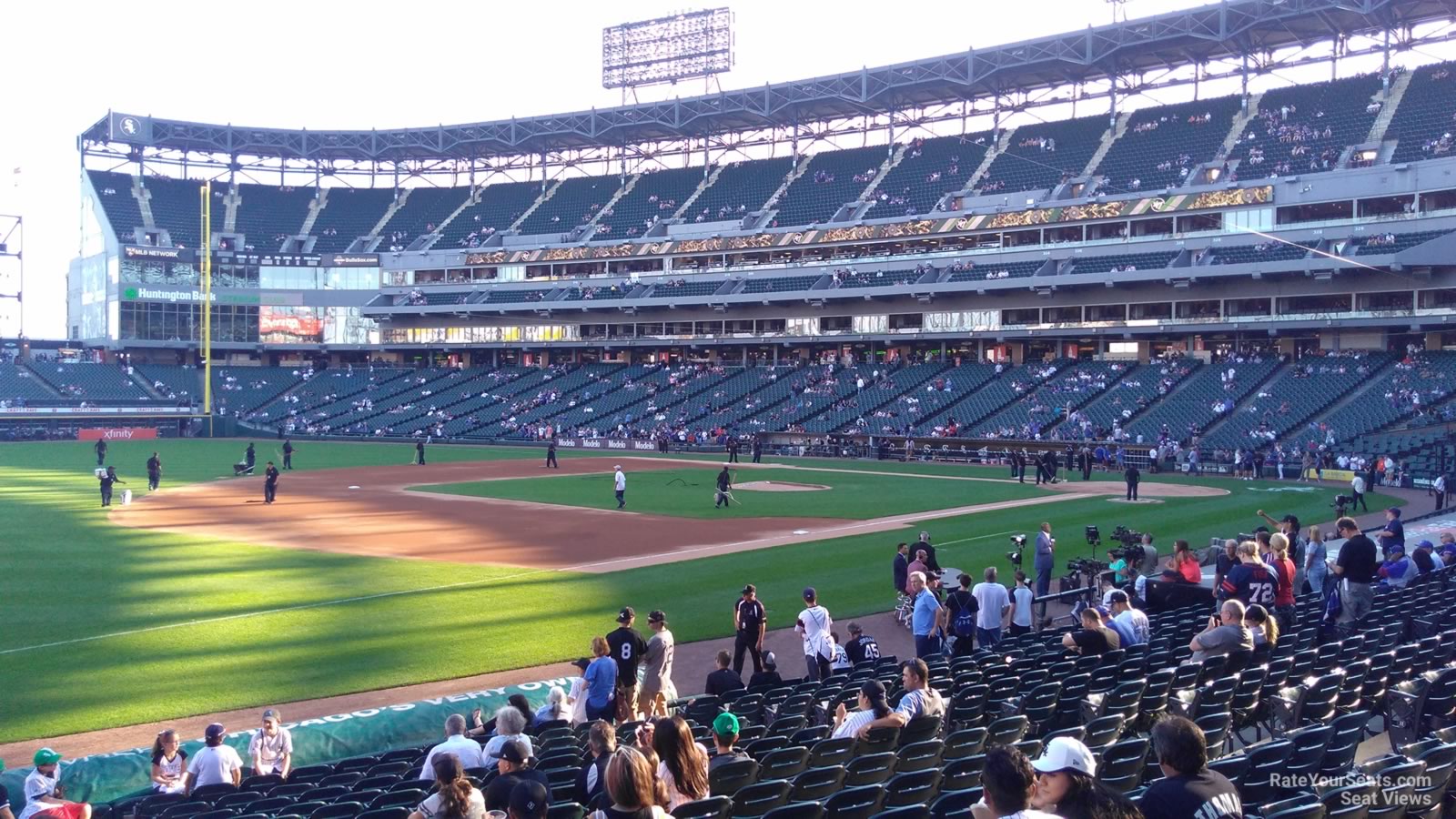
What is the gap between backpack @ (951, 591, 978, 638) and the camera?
1631 centimetres

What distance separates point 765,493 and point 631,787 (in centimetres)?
3887

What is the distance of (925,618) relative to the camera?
1556 cm

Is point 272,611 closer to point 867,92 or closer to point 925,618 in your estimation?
point 925,618

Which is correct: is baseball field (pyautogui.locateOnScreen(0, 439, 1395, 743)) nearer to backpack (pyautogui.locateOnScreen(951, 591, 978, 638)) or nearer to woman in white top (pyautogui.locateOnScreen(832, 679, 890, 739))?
backpack (pyautogui.locateOnScreen(951, 591, 978, 638))

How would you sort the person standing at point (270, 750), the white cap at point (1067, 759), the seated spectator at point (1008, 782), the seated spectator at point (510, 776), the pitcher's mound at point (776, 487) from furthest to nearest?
the pitcher's mound at point (776, 487) → the person standing at point (270, 750) → the seated spectator at point (510, 776) → the white cap at point (1067, 759) → the seated spectator at point (1008, 782)

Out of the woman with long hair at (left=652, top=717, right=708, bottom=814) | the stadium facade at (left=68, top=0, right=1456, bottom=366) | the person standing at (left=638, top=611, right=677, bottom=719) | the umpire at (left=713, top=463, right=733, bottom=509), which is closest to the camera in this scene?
the woman with long hair at (left=652, top=717, right=708, bottom=814)

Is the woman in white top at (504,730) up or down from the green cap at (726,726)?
down

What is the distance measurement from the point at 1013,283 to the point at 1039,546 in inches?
1986

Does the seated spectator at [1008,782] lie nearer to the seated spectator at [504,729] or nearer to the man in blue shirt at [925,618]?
the seated spectator at [504,729]

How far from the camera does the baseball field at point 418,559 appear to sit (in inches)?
681

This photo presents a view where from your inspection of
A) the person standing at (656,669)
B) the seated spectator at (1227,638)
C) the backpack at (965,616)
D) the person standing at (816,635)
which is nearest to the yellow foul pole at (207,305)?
the person standing at (816,635)

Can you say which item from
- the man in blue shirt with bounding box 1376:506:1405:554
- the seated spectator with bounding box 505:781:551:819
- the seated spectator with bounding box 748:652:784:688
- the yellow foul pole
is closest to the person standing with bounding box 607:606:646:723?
the seated spectator with bounding box 748:652:784:688

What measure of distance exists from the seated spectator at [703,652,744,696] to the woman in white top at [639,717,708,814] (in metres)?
5.66

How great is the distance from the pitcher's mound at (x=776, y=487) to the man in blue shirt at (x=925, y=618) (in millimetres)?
29399
